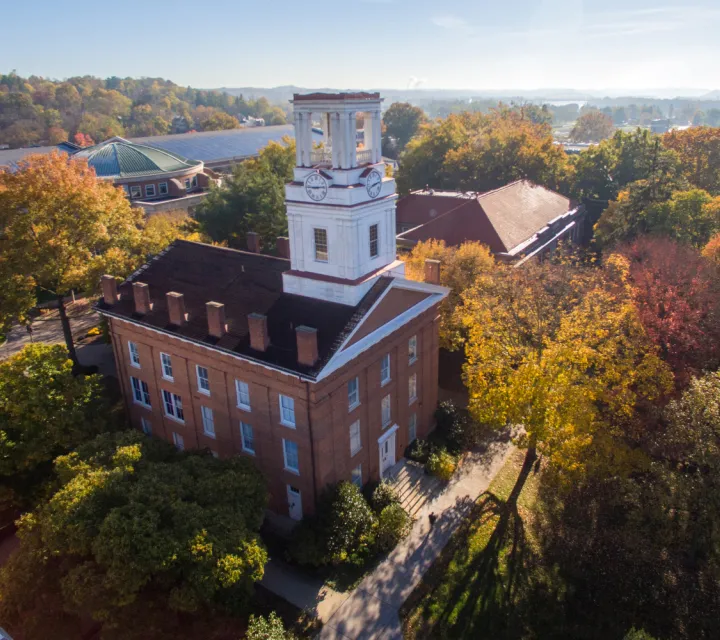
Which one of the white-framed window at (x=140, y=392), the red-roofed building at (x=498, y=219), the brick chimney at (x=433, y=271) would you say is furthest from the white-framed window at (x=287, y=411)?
the red-roofed building at (x=498, y=219)

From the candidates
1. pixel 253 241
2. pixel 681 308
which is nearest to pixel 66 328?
pixel 253 241

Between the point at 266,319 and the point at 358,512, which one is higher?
the point at 266,319

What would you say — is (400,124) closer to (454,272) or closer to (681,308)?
(454,272)

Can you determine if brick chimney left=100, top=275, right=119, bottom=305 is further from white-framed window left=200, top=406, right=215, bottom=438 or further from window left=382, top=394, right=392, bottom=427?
window left=382, top=394, right=392, bottom=427

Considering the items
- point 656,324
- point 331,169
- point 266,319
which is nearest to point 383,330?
point 266,319

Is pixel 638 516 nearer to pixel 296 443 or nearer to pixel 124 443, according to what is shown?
pixel 296 443

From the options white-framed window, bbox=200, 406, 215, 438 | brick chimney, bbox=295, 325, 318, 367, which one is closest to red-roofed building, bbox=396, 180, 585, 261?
brick chimney, bbox=295, 325, 318, 367
